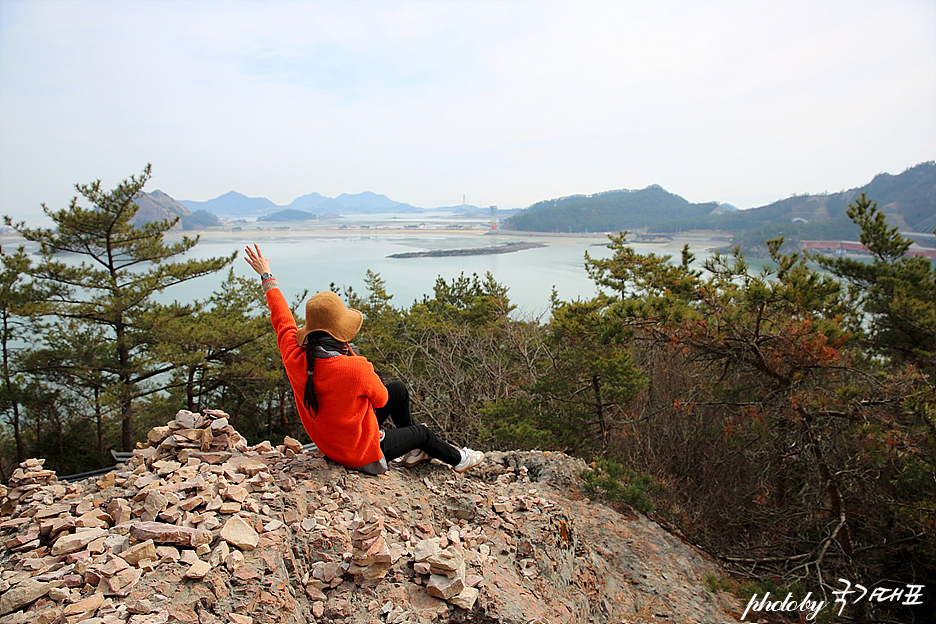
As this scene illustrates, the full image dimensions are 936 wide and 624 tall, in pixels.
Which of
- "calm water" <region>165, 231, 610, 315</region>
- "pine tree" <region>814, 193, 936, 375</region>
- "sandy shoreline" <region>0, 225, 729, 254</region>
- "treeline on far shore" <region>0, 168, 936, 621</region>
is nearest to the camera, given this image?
"treeline on far shore" <region>0, 168, 936, 621</region>

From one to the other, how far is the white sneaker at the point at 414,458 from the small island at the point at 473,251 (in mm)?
25198

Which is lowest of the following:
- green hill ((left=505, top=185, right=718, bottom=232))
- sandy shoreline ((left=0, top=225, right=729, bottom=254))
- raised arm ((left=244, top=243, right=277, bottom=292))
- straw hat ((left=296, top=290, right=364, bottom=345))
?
straw hat ((left=296, top=290, right=364, bottom=345))

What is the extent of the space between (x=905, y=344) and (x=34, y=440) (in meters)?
20.1

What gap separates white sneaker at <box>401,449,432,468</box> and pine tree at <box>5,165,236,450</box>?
9.22 meters

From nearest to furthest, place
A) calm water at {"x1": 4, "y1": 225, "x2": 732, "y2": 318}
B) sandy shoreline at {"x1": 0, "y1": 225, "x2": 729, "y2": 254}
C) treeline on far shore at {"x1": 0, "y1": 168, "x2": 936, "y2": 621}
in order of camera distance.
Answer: treeline on far shore at {"x1": 0, "y1": 168, "x2": 936, "y2": 621}, calm water at {"x1": 4, "y1": 225, "x2": 732, "y2": 318}, sandy shoreline at {"x1": 0, "y1": 225, "x2": 729, "y2": 254}

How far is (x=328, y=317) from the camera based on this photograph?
265 cm

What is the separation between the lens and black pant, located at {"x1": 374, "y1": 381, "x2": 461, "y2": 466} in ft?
10.1

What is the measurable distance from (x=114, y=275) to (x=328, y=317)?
11201mm

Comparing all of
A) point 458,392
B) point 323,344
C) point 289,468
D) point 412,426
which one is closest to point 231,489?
point 289,468

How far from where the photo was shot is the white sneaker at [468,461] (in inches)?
140

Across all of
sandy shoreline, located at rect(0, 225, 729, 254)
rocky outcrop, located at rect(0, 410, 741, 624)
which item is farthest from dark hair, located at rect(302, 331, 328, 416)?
sandy shoreline, located at rect(0, 225, 729, 254)

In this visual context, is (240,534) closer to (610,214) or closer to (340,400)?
(340,400)

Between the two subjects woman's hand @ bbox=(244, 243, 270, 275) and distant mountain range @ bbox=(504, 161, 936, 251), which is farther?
distant mountain range @ bbox=(504, 161, 936, 251)

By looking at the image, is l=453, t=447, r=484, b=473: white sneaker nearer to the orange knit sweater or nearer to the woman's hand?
the orange knit sweater
